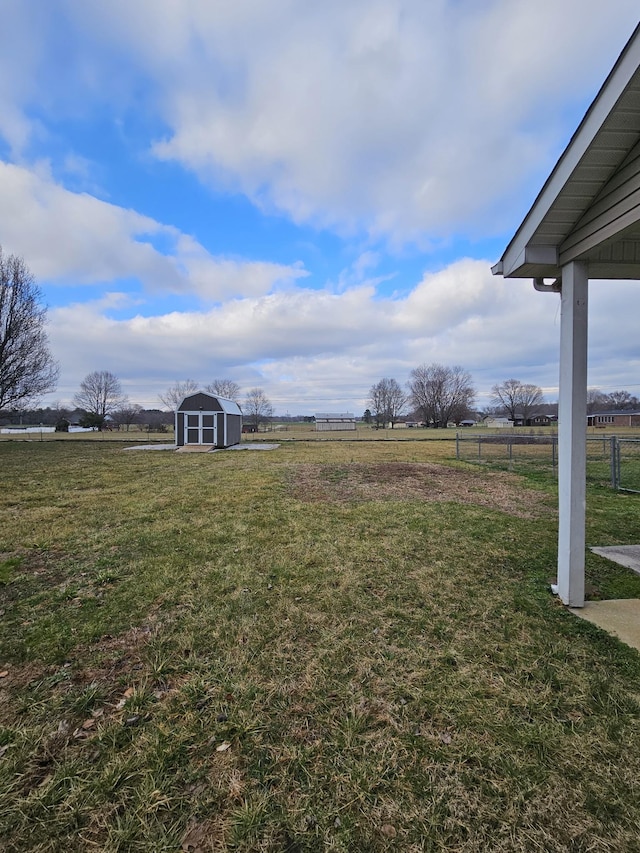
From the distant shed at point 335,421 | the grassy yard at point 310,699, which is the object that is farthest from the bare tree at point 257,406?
the grassy yard at point 310,699

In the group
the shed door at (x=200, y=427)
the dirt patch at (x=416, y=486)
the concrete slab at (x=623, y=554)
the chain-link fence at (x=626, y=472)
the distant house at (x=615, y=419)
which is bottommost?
the concrete slab at (x=623, y=554)

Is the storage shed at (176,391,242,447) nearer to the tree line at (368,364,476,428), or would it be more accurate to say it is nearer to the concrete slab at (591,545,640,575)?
the concrete slab at (591,545,640,575)

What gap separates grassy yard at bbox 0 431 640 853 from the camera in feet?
4.42

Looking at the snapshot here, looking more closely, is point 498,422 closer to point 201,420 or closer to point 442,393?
point 442,393

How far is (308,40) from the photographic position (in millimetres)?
6332

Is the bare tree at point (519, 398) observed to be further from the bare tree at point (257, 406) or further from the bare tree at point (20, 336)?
the bare tree at point (20, 336)

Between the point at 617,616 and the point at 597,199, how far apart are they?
3.09m

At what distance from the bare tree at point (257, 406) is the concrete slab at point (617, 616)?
50033 mm

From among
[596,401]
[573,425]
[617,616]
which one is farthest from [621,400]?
[573,425]

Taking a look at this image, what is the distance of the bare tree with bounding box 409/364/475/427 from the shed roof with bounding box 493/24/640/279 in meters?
62.7

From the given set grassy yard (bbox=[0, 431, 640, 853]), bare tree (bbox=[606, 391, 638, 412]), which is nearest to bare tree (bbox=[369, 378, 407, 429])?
bare tree (bbox=[606, 391, 638, 412])

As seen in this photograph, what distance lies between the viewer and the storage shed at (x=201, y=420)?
1719 cm

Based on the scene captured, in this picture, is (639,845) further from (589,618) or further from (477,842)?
(589,618)

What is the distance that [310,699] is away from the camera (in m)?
1.96
